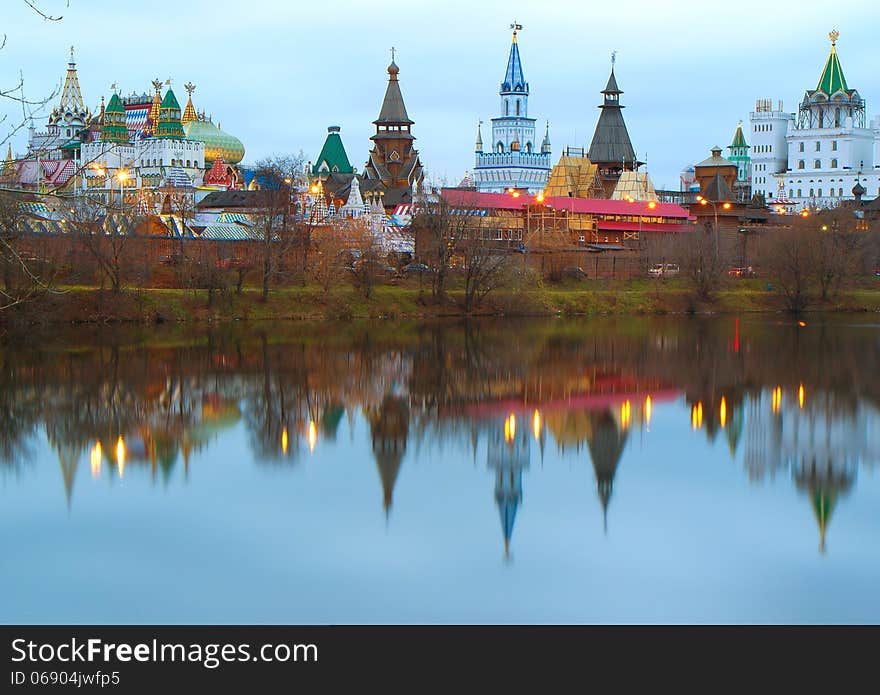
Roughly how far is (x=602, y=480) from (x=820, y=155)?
4013 inches

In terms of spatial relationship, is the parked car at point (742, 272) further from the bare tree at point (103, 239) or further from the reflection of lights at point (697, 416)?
the reflection of lights at point (697, 416)

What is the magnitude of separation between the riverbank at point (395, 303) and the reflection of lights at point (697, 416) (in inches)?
828

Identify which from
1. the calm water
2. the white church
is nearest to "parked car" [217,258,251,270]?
the calm water

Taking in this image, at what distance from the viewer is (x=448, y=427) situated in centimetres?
2206

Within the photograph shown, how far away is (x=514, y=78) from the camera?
10094cm

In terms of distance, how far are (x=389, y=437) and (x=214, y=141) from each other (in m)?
83.7

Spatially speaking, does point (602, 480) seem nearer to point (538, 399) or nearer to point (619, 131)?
point (538, 399)

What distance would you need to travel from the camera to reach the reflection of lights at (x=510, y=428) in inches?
831

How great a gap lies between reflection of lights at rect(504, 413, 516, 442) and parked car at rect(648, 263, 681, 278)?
119 ft
